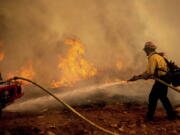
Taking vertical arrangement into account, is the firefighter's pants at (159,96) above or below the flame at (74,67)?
below

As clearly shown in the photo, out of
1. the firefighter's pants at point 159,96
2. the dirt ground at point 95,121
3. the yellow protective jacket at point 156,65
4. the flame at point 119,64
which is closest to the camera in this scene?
the dirt ground at point 95,121

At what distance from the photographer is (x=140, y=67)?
14.0m

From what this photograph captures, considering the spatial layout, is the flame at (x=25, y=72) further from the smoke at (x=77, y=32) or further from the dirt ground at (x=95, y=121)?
the dirt ground at (x=95, y=121)

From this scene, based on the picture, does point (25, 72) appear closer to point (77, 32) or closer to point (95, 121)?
point (77, 32)

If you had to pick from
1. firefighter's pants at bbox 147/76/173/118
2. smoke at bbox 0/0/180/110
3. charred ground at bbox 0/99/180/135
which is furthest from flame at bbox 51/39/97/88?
firefighter's pants at bbox 147/76/173/118

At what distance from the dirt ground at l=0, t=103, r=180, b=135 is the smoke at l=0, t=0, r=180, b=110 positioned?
251 inches

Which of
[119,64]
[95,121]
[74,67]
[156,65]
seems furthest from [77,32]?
[95,121]

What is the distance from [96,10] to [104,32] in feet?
6.62

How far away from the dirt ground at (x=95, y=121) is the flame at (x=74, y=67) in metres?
5.39

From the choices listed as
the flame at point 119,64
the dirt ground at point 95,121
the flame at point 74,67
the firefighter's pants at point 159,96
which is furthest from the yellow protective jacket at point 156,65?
the flame at point 119,64

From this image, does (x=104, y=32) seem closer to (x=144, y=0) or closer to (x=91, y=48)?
(x=91, y=48)

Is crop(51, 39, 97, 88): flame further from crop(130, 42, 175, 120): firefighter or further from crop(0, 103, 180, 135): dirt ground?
crop(130, 42, 175, 120): firefighter

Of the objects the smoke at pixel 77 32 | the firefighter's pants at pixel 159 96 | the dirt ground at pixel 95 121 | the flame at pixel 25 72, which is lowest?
the dirt ground at pixel 95 121

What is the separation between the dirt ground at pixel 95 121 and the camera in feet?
12.5
